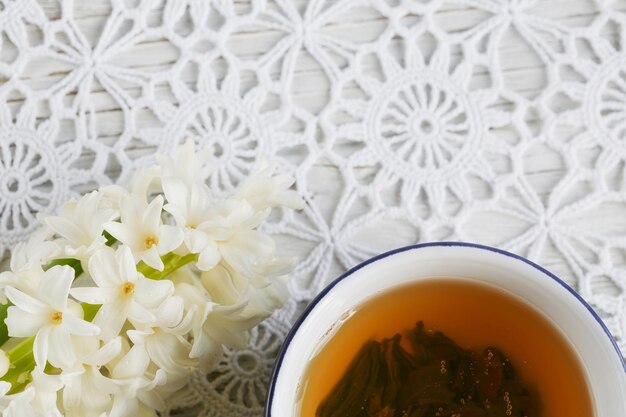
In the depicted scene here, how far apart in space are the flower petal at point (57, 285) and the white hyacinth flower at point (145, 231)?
4 cm

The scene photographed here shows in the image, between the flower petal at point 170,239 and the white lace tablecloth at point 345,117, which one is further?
the white lace tablecloth at point 345,117

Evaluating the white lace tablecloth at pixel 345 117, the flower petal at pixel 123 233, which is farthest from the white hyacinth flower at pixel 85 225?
the white lace tablecloth at pixel 345 117

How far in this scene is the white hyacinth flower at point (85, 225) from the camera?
0.49 metres

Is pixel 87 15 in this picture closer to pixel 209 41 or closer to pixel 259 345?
pixel 209 41

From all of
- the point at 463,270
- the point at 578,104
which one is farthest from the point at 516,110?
the point at 463,270

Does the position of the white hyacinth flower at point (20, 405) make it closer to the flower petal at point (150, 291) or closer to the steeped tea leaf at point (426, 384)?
the flower petal at point (150, 291)

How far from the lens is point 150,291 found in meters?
0.48

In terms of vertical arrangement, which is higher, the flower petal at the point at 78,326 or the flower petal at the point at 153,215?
the flower petal at the point at 153,215

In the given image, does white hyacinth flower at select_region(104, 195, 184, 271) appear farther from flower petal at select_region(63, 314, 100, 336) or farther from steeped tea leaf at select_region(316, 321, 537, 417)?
steeped tea leaf at select_region(316, 321, 537, 417)

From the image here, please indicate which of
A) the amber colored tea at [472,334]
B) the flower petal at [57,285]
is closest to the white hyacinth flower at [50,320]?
the flower petal at [57,285]

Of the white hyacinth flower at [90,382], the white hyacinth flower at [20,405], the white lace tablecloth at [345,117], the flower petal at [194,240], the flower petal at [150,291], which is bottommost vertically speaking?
the white hyacinth flower at [20,405]

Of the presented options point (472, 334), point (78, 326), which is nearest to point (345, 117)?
point (472, 334)

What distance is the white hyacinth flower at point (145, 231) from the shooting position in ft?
1.57

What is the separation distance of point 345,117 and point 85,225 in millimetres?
274
